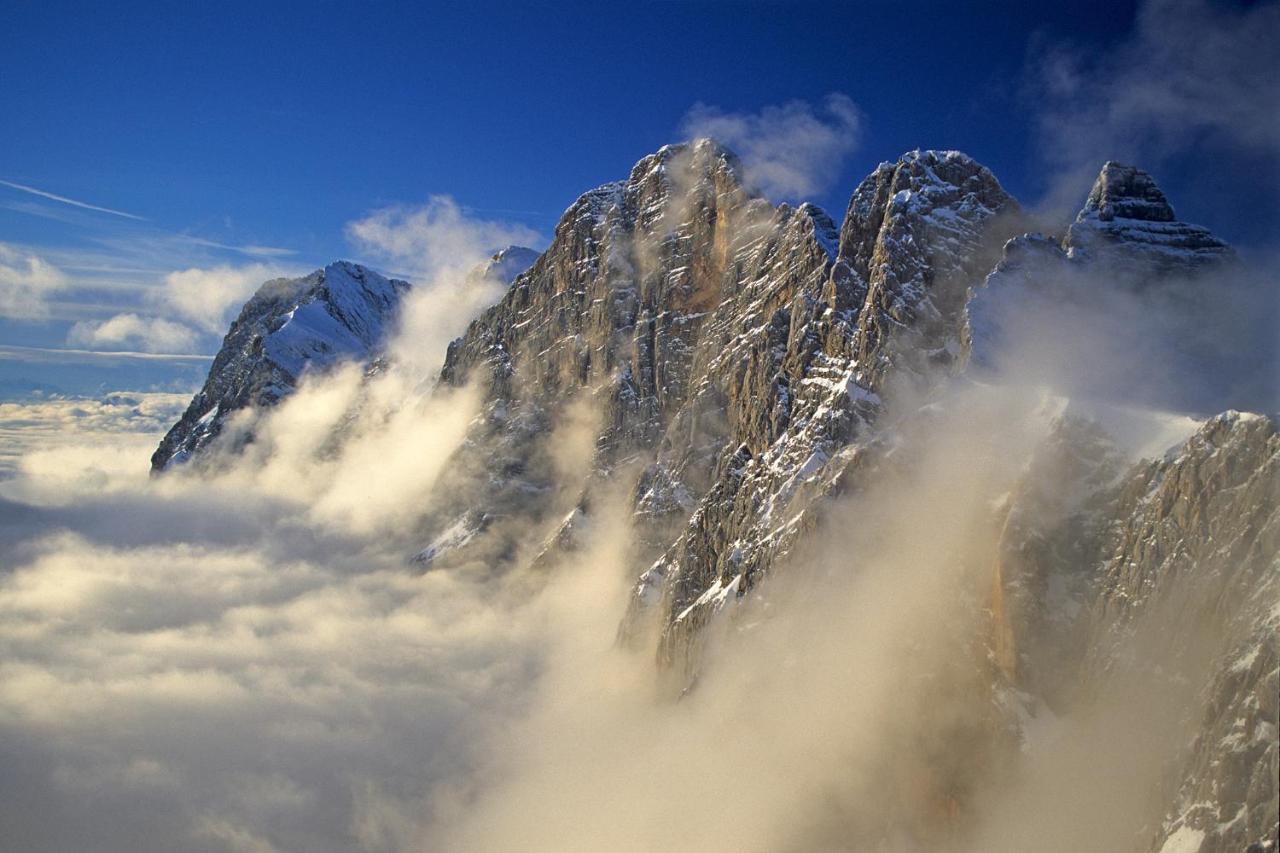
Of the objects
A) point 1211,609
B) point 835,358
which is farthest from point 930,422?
point 1211,609

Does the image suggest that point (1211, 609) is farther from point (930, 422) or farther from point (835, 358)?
point (835, 358)

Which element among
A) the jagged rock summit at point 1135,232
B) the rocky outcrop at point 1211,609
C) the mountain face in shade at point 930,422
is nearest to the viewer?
the rocky outcrop at point 1211,609

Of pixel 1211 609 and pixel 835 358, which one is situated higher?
pixel 835 358

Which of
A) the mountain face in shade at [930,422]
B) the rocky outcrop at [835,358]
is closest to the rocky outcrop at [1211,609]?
the mountain face in shade at [930,422]

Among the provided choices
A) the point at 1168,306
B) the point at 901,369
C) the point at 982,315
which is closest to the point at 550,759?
the point at 901,369

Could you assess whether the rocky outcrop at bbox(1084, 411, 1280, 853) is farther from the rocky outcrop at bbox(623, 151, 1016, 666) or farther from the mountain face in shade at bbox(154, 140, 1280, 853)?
the rocky outcrop at bbox(623, 151, 1016, 666)

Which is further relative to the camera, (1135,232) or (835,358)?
(835,358)

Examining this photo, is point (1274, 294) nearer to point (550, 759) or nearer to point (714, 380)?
point (714, 380)

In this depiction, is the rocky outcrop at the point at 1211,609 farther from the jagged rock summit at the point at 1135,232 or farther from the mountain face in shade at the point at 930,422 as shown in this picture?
the jagged rock summit at the point at 1135,232
